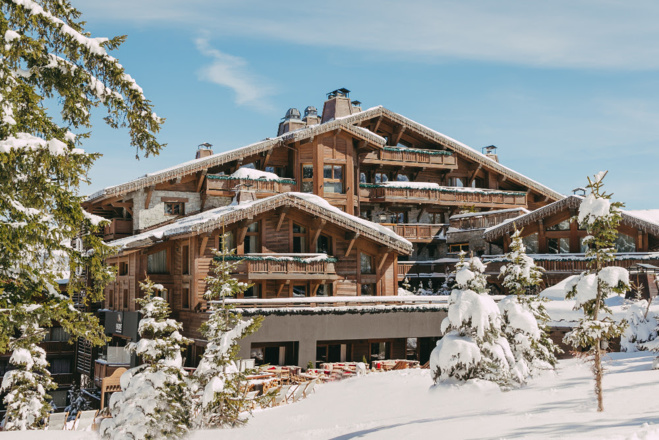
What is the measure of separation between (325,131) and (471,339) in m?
25.0

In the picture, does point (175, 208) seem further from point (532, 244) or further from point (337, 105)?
point (532, 244)

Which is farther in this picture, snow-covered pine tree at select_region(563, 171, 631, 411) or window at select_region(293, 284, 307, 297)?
window at select_region(293, 284, 307, 297)

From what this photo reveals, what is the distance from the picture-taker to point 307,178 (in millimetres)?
42344

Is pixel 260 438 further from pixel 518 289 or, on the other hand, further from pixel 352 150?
pixel 352 150

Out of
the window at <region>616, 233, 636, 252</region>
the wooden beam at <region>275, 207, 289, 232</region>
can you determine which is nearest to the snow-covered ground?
the wooden beam at <region>275, 207, 289, 232</region>

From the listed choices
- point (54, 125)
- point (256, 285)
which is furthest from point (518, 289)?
point (54, 125)

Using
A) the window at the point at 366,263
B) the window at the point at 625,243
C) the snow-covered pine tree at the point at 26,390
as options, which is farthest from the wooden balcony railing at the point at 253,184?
the window at the point at 625,243

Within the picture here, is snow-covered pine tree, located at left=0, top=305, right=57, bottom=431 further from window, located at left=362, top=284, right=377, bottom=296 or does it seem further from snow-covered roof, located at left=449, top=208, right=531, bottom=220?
snow-covered roof, located at left=449, top=208, right=531, bottom=220

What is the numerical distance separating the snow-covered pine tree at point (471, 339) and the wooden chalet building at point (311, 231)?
1191 centimetres

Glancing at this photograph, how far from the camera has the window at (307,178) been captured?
42.3 m

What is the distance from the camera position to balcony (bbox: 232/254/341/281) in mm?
31266

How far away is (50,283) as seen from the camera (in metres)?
15.7

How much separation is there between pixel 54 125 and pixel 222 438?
9370mm

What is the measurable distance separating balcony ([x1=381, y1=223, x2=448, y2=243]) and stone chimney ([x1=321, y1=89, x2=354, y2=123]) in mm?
9651
